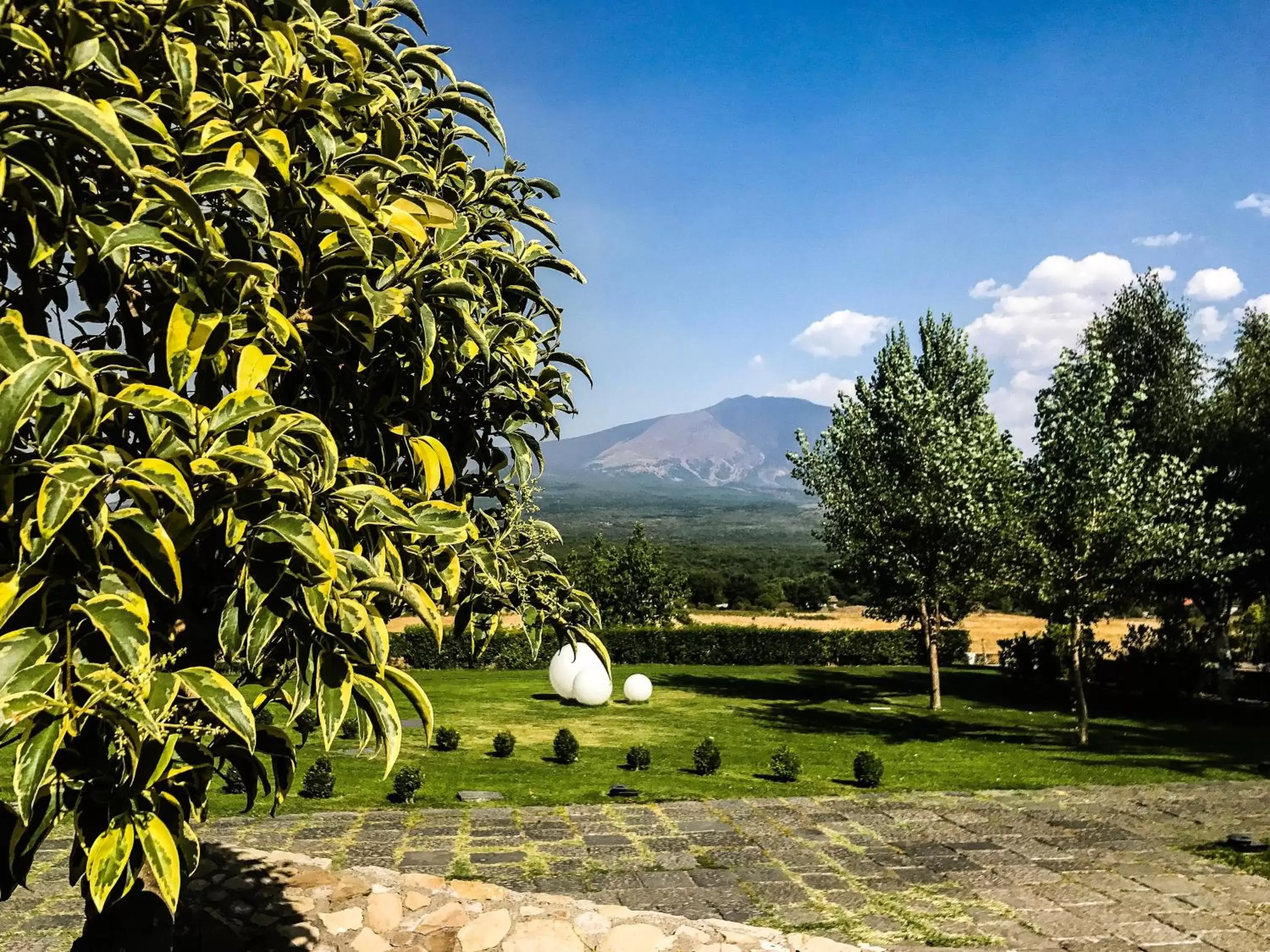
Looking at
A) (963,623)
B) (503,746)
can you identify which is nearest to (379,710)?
(503,746)

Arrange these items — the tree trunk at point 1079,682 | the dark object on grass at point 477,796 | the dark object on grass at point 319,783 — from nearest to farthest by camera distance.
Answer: the dark object on grass at point 319,783 → the dark object on grass at point 477,796 → the tree trunk at point 1079,682

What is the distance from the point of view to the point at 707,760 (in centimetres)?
1711

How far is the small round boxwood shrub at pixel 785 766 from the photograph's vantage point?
16641mm

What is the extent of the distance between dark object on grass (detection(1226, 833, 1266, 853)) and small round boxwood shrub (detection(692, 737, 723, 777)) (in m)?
8.00

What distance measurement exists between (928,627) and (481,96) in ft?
84.7

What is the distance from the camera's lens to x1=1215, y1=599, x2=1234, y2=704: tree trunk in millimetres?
27625

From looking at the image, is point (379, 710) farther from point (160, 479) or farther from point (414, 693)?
point (160, 479)

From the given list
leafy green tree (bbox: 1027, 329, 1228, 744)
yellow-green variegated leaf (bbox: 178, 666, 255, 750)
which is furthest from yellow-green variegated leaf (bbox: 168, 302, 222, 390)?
leafy green tree (bbox: 1027, 329, 1228, 744)

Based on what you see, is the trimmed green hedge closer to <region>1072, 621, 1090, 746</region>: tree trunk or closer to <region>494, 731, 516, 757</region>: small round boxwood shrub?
<region>1072, 621, 1090, 746</region>: tree trunk

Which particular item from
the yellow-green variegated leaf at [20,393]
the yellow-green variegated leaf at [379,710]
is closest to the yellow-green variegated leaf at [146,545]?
the yellow-green variegated leaf at [20,393]

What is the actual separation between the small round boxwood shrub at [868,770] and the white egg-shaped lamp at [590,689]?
1166 cm

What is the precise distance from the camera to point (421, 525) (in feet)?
11.0

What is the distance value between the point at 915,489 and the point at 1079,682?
21.8 ft

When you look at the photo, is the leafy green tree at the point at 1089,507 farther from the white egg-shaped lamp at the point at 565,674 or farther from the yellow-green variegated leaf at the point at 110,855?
the yellow-green variegated leaf at the point at 110,855
